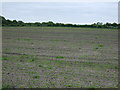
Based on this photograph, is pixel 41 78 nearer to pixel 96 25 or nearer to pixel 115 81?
pixel 115 81

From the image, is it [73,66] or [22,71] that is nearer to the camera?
[22,71]

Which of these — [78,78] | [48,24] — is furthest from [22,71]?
[48,24]

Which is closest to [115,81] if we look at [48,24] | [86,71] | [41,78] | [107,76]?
[107,76]

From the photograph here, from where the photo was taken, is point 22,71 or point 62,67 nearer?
point 22,71

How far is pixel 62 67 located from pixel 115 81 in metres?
2.20

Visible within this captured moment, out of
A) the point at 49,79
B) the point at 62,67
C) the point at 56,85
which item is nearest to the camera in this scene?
the point at 56,85

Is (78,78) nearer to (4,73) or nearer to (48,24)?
(4,73)

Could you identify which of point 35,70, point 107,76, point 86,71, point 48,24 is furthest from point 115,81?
point 48,24

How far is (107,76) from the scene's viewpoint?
684 centimetres

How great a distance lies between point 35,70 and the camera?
734cm

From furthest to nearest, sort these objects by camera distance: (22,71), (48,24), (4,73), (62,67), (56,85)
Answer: (48,24)
(62,67)
(22,71)
(4,73)
(56,85)

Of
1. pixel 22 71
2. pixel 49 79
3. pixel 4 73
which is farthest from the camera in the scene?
pixel 22 71

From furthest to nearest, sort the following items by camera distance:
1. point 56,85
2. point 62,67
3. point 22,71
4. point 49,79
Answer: point 62,67
point 22,71
point 49,79
point 56,85

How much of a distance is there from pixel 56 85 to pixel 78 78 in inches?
45.0
